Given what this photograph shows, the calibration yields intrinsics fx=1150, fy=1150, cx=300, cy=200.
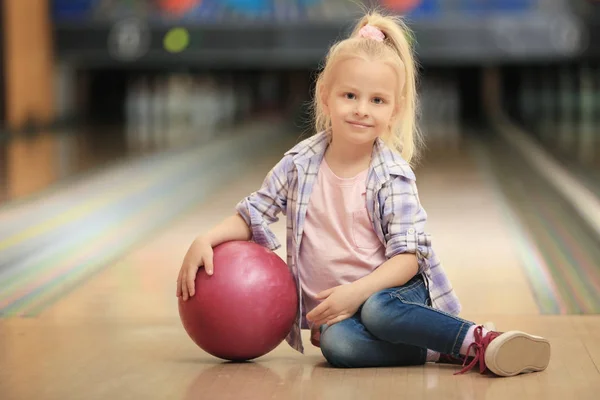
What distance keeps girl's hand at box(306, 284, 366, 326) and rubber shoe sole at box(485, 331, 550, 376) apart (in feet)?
0.90

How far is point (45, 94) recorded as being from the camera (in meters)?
10.8

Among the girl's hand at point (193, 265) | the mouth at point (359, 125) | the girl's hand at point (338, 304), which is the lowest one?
the girl's hand at point (338, 304)

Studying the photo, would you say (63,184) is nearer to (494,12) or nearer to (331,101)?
(331,101)

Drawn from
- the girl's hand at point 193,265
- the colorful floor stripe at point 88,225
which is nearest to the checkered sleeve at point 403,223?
the girl's hand at point 193,265

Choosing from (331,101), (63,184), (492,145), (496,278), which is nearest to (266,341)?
(331,101)

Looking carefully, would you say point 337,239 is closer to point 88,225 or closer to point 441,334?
point 441,334

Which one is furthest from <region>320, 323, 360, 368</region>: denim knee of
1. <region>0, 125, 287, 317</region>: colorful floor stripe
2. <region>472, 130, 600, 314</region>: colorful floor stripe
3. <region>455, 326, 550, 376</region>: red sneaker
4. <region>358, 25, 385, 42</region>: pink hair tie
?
<region>0, 125, 287, 317</region>: colorful floor stripe

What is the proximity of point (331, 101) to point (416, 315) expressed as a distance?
0.47 meters

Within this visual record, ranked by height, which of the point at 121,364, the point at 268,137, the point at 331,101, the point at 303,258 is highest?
the point at 331,101

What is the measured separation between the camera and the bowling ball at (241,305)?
7.19 feet

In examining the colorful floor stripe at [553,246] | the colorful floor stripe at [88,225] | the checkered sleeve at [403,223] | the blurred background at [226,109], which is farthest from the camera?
the blurred background at [226,109]

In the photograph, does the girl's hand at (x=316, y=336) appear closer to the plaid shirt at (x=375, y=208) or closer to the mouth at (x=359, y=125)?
the plaid shirt at (x=375, y=208)

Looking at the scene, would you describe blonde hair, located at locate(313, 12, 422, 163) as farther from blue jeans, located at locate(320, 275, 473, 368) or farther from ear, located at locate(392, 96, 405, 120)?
blue jeans, located at locate(320, 275, 473, 368)

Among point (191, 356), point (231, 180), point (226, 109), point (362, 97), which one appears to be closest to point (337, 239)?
point (362, 97)
